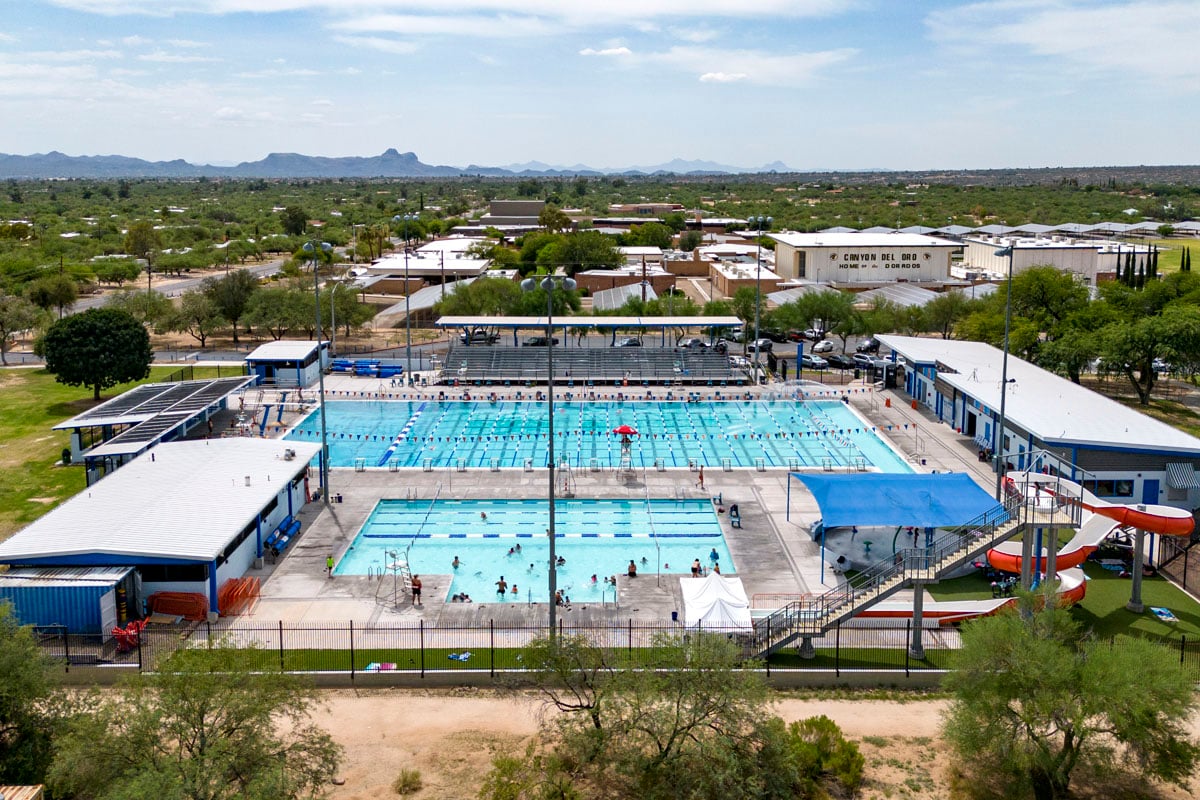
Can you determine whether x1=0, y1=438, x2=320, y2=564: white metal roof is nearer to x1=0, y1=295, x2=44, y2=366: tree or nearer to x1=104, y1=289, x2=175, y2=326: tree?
x1=0, y1=295, x2=44, y2=366: tree

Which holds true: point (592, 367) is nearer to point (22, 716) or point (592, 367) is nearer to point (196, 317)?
point (196, 317)

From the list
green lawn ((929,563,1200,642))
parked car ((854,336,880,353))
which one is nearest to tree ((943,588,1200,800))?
green lawn ((929,563,1200,642))

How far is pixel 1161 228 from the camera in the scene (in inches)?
5118

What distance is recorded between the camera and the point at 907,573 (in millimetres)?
22219

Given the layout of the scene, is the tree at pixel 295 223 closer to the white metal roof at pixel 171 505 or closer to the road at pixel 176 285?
the road at pixel 176 285

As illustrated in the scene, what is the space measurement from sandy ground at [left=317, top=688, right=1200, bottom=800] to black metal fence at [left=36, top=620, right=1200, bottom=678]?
943 mm

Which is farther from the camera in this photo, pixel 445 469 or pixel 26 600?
pixel 445 469

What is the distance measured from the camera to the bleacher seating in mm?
55156

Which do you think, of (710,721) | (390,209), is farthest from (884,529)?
(390,209)

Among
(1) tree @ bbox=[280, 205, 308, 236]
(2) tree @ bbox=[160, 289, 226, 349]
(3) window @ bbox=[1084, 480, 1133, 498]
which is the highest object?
(1) tree @ bbox=[280, 205, 308, 236]

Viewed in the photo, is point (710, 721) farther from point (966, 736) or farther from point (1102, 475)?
point (1102, 475)

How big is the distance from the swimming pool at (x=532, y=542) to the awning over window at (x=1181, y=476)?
14.9 meters

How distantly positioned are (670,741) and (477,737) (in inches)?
200

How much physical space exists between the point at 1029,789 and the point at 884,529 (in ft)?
46.4
